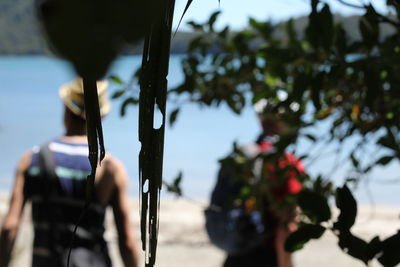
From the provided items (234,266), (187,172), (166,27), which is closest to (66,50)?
(166,27)

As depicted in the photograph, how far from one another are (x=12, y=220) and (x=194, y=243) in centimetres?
428

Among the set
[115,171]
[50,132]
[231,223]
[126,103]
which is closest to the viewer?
[126,103]

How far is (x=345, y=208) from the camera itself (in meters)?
0.91

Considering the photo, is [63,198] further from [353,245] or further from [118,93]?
[353,245]

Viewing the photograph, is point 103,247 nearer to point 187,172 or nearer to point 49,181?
point 49,181

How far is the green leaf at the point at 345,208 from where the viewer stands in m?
0.89

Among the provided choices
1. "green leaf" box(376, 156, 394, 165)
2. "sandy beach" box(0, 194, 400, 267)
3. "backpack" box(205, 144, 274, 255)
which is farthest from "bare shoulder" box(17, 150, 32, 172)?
"sandy beach" box(0, 194, 400, 267)

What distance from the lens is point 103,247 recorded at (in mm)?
3000

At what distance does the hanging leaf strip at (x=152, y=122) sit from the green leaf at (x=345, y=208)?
40 centimetres

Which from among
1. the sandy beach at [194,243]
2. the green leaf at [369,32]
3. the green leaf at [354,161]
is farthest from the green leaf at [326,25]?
the sandy beach at [194,243]

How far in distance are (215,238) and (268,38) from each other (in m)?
1.40

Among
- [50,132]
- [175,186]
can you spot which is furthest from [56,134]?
[175,186]

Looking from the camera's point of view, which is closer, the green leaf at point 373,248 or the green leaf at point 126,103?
→ the green leaf at point 373,248

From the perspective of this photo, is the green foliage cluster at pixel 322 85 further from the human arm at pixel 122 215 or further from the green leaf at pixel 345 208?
the human arm at pixel 122 215
